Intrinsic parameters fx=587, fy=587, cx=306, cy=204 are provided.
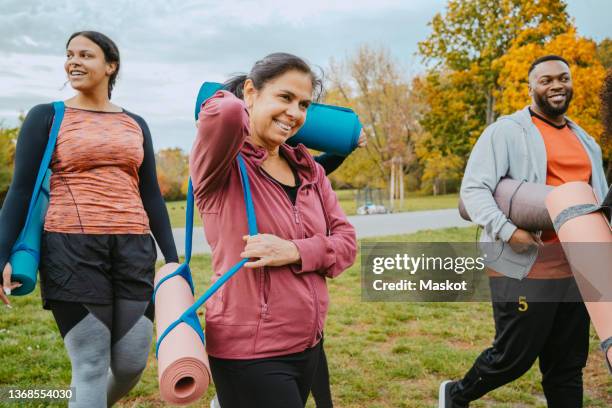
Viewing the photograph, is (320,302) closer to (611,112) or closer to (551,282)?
(611,112)

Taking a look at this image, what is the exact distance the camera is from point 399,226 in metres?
16.4

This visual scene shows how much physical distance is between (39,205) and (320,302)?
1544 millimetres

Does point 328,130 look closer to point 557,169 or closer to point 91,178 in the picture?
point 91,178

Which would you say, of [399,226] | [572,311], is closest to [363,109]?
[399,226]

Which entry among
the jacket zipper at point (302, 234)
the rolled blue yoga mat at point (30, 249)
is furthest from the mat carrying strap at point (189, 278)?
the rolled blue yoga mat at point (30, 249)

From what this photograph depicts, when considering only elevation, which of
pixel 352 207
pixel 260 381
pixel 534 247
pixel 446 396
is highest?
pixel 534 247

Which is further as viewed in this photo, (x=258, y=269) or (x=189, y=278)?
(x=189, y=278)

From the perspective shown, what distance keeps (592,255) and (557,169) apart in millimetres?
2240

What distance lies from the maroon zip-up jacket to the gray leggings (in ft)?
3.16

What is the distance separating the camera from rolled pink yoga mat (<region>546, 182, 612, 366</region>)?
1.18 metres

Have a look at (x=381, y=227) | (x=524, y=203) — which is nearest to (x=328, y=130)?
(x=524, y=203)

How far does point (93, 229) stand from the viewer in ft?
9.23

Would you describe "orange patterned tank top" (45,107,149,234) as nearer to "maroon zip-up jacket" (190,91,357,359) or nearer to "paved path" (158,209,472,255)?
"maroon zip-up jacket" (190,91,357,359)

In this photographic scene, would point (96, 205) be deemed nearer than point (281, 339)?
No
